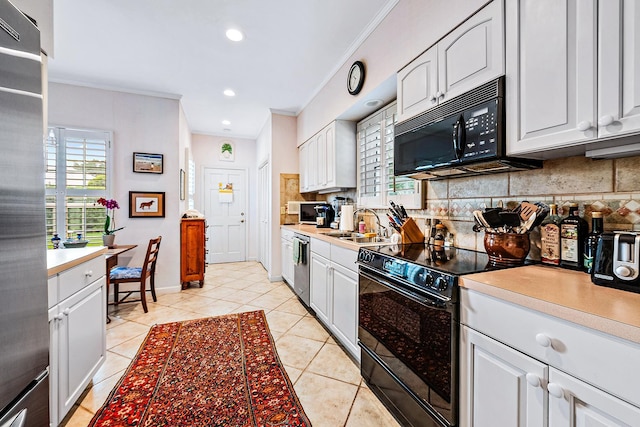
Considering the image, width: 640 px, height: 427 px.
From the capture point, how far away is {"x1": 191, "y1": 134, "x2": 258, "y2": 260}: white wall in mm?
5672

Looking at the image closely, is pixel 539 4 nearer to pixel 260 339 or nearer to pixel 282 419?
pixel 282 419

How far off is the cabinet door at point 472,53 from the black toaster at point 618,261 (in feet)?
2.82

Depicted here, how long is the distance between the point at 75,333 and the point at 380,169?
2.64 metres

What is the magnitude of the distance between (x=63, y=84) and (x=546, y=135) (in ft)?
16.2

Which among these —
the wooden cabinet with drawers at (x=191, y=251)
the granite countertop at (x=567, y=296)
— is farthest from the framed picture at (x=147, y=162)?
the granite countertop at (x=567, y=296)

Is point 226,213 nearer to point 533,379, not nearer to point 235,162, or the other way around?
point 235,162

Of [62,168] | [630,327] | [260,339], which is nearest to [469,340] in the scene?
[630,327]

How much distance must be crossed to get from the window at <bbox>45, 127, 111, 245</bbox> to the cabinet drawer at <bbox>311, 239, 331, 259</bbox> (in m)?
2.81

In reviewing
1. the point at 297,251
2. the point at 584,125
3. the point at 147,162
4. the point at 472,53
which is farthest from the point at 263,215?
the point at 584,125

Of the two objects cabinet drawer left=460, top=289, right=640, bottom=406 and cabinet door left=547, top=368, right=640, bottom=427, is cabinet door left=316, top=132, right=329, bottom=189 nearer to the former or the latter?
cabinet drawer left=460, top=289, right=640, bottom=406

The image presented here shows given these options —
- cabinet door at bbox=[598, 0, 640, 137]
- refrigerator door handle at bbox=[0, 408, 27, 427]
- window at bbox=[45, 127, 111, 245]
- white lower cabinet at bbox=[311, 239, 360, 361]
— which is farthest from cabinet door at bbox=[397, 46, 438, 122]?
window at bbox=[45, 127, 111, 245]

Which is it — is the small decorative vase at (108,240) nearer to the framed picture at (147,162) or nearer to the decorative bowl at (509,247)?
the framed picture at (147,162)

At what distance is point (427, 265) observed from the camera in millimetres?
1356

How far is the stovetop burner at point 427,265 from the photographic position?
1222 millimetres
